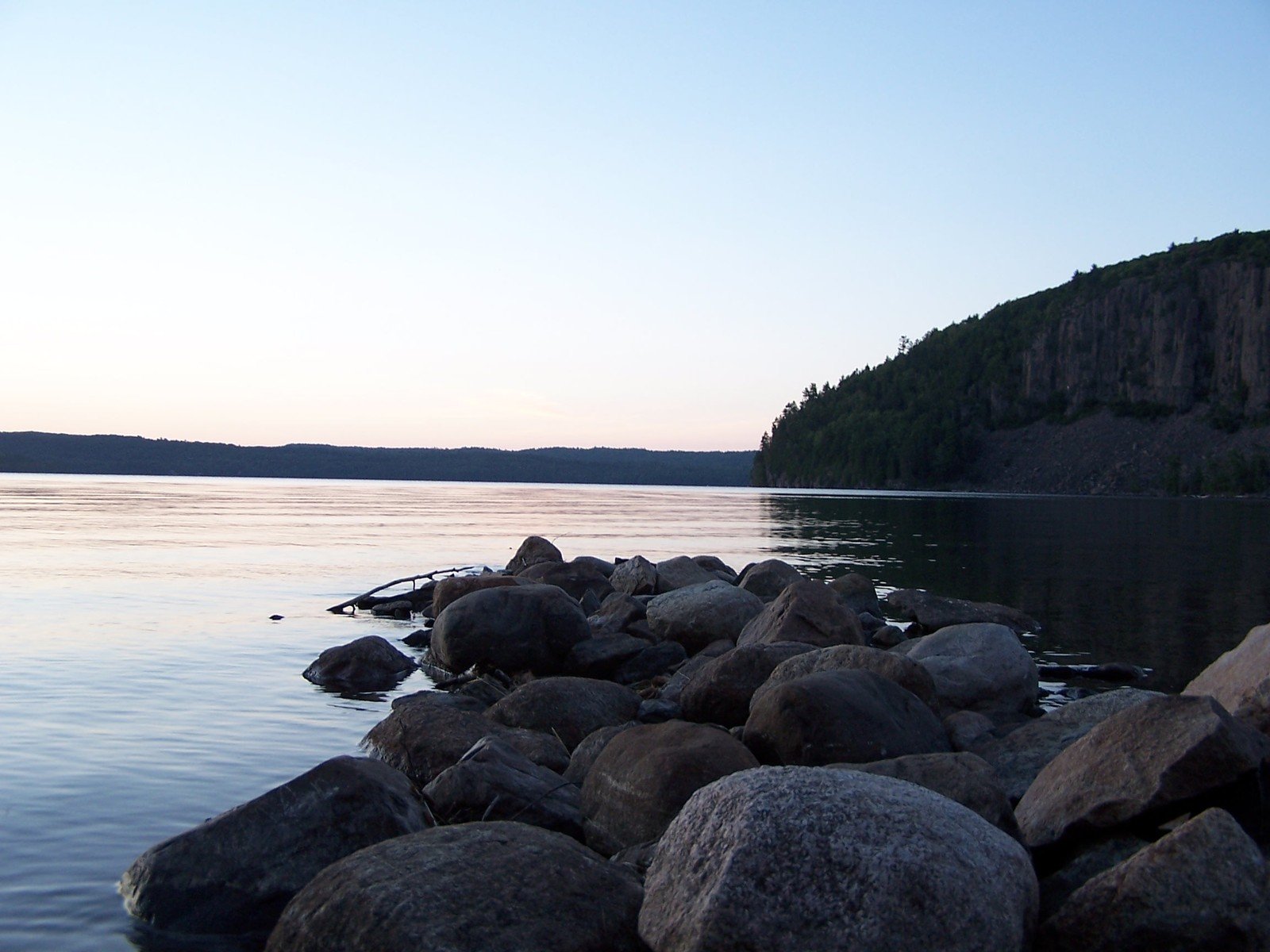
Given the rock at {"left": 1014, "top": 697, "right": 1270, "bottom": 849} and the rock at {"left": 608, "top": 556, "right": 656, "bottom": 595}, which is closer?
the rock at {"left": 1014, "top": 697, "right": 1270, "bottom": 849}

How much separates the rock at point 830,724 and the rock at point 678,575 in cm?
1295

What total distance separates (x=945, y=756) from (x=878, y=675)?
1.92m

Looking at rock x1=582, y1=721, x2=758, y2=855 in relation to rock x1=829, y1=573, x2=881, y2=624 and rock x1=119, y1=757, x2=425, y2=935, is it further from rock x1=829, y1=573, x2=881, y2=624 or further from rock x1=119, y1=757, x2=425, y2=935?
rock x1=829, y1=573, x2=881, y2=624

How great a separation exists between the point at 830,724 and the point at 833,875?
3.68 meters

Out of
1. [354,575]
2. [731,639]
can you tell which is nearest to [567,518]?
[354,575]

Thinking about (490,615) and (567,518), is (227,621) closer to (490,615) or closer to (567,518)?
(490,615)

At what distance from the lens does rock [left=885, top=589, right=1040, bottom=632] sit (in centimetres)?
2162

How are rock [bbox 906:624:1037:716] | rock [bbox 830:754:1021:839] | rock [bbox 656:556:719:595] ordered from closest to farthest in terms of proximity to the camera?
rock [bbox 830:754:1021:839], rock [bbox 906:624:1037:716], rock [bbox 656:556:719:595]

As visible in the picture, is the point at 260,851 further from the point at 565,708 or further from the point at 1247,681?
the point at 1247,681

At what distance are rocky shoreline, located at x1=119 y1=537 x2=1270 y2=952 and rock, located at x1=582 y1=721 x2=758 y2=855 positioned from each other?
19mm

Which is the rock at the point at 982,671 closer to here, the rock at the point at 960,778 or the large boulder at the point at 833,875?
the rock at the point at 960,778

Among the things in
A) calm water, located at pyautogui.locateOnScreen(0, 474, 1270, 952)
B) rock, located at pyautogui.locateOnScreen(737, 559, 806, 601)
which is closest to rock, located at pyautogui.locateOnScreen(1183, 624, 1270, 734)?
calm water, located at pyautogui.locateOnScreen(0, 474, 1270, 952)

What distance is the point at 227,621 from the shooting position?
21.9 meters

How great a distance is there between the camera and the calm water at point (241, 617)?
9.34 m
